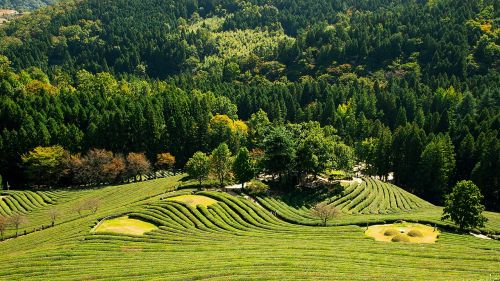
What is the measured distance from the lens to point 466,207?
5769 centimetres

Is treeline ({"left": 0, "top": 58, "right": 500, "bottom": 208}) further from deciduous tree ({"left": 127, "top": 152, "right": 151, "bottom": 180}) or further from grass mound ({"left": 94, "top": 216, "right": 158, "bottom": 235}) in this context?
grass mound ({"left": 94, "top": 216, "right": 158, "bottom": 235})

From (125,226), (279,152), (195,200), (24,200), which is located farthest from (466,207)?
(24,200)

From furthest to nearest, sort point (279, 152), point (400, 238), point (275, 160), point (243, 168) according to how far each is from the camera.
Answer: point (275, 160) < point (279, 152) < point (243, 168) < point (400, 238)

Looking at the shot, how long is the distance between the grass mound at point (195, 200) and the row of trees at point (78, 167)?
30822 mm

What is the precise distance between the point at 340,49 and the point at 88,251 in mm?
164665

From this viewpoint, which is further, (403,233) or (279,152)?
(279,152)

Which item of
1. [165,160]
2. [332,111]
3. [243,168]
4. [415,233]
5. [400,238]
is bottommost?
[165,160]

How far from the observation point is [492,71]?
536 feet

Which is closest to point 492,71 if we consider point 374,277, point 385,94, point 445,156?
point 385,94

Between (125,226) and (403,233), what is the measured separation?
37.2 m

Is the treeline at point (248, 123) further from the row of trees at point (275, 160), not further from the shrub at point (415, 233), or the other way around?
the shrub at point (415, 233)

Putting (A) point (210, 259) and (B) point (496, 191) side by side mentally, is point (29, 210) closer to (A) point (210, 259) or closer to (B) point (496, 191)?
(A) point (210, 259)

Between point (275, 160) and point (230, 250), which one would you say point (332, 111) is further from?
point (230, 250)

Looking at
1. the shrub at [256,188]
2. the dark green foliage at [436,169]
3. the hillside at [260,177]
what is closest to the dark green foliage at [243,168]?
the hillside at [260,177]
